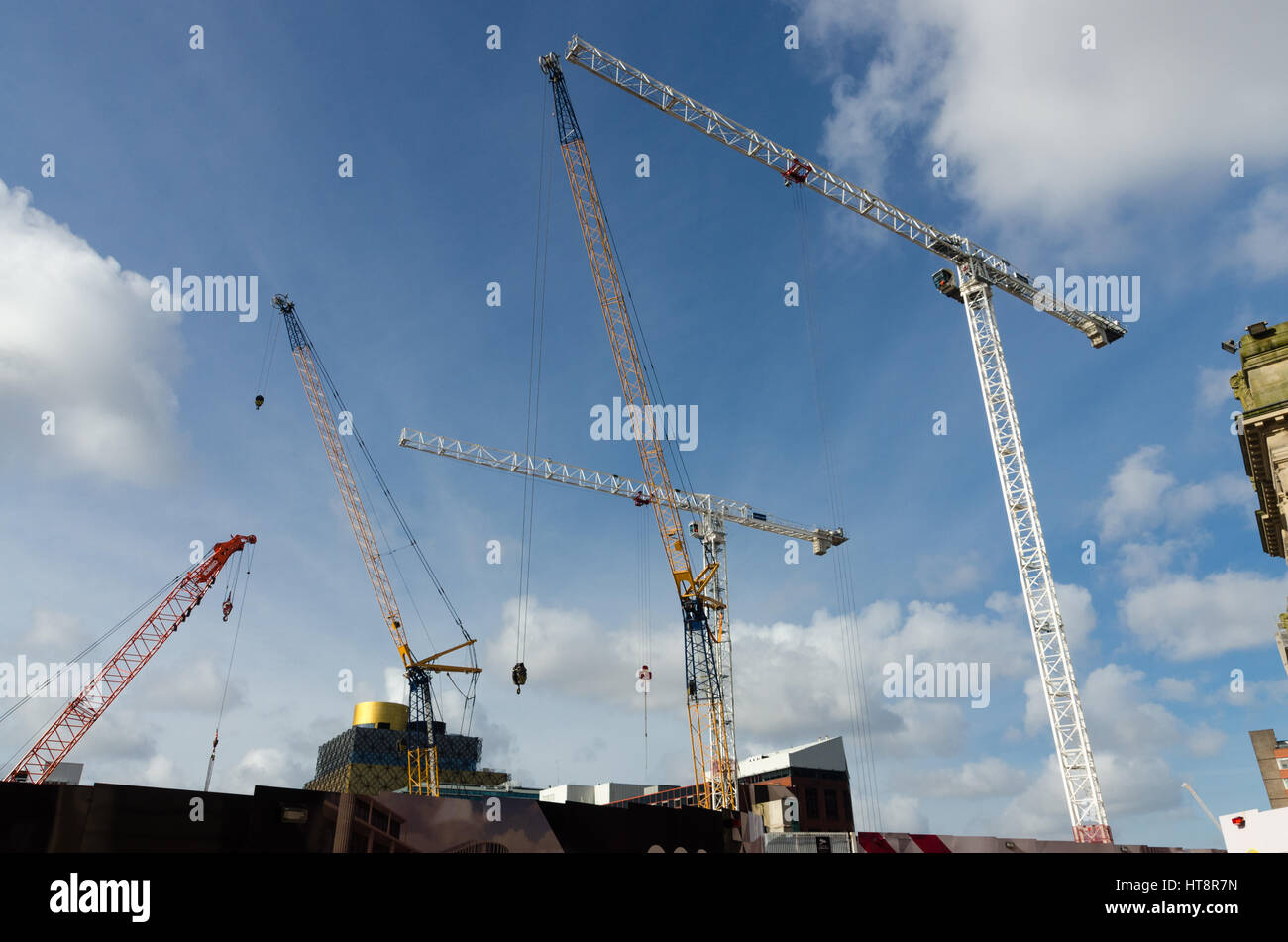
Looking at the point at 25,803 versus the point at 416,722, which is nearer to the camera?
the point at 25,803

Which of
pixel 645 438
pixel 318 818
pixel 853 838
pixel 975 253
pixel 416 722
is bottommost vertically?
pixel 853 838

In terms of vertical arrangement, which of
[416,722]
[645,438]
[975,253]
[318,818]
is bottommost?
[318,818]

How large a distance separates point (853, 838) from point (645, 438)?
181 ft

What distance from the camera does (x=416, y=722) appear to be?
3634 inches
